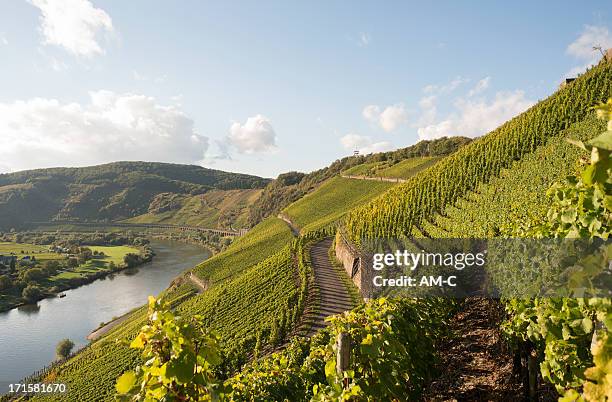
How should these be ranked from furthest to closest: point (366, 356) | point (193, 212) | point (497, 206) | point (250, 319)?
point (193, 212)
point (250, 319)
point (497, 206)
point (366, 356)

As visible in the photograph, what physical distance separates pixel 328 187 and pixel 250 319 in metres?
45.8

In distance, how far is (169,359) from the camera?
3229mm

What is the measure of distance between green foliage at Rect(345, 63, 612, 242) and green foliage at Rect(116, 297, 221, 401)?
84.2 feet

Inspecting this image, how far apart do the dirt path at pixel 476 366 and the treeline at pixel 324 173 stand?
59.2 meters

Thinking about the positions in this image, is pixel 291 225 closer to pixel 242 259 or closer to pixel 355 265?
pixel 242 259

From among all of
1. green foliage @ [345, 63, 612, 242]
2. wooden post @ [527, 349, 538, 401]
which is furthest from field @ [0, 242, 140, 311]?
wooden post @ [527, 349, 538, 401]

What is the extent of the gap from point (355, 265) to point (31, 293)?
6929cm

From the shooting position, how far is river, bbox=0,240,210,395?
46.1 metres

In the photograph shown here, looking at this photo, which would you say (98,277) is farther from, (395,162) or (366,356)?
(366,356)

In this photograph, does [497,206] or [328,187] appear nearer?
[497,206]

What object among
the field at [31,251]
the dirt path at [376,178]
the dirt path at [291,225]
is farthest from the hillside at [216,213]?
the dirt path at [291,225]

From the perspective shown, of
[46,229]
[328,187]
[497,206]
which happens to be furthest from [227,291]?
[46,229]

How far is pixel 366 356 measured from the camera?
480 centimetres

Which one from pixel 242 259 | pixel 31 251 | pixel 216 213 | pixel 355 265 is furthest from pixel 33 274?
pixel 216 213
